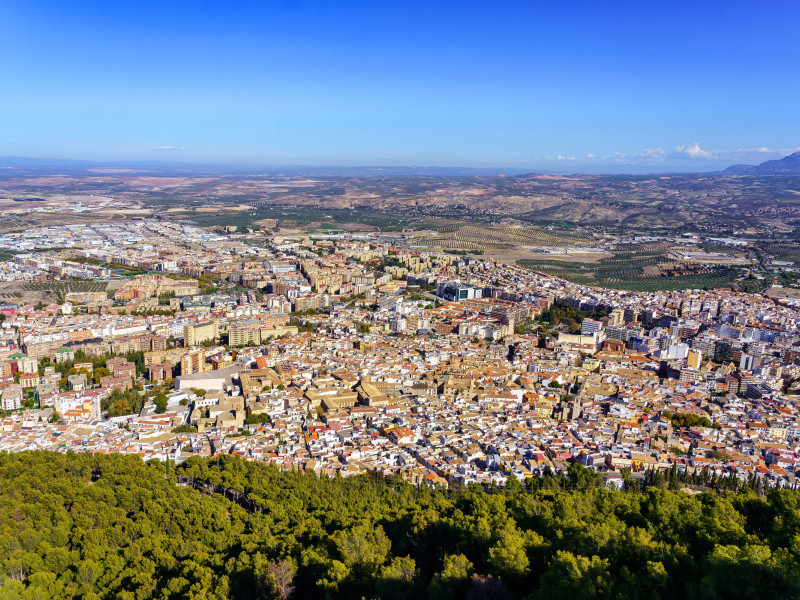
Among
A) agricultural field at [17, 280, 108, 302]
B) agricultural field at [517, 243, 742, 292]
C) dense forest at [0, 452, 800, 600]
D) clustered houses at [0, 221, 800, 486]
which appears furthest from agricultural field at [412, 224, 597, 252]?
dense forest at [0, 452, 800, 600]

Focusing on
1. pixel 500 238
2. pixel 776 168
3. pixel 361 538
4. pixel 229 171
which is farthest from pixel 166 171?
pixel 361 538

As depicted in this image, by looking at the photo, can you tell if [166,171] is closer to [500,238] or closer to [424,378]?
[500,238]

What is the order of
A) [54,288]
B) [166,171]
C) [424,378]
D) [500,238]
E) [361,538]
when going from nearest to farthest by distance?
[361,538] → [424,378] → [54,288] → [500,238] → [166,171]

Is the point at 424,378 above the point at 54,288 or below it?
below

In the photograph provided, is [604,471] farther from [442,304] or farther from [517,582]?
[442,304]

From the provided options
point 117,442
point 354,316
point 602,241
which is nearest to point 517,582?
point 117,442
